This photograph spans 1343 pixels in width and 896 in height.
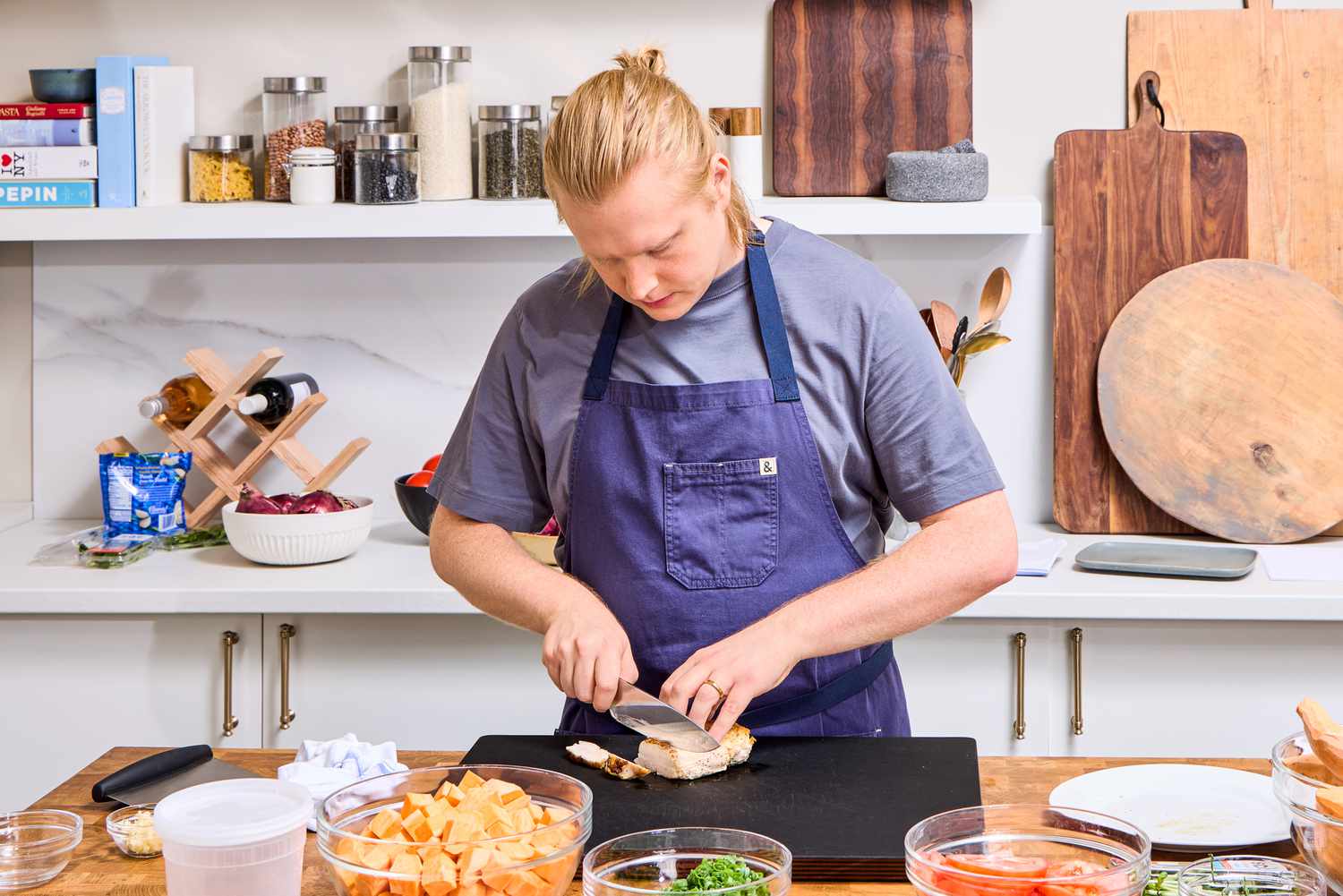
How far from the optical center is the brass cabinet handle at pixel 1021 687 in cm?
236

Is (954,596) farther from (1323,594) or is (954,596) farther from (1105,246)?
(1105,246)

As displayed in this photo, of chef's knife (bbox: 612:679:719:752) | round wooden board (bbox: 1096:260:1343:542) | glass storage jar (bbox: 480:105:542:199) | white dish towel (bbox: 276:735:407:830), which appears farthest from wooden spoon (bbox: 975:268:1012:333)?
white dish towel (bbox: 276:735:407:830)

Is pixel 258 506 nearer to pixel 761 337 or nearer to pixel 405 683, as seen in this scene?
pixel 405 683

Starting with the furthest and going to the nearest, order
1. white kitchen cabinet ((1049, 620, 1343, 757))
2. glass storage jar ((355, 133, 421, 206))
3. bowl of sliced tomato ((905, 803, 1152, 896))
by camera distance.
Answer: glass storage jar ((355, 133, 421, 206))
white kitchen cabinet ((1049, 620, 1343, 757))
bowl of sliced tomato ((905, 803, 1152, 896))

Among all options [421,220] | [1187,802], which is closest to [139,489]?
[421,220]

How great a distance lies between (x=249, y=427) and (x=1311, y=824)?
85.8 inches

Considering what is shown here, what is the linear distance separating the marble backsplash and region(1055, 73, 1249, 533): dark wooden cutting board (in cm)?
8

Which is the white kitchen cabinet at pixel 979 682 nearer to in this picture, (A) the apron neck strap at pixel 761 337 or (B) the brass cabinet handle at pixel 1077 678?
(B) the brass cabinet handle at pixel 1077 678

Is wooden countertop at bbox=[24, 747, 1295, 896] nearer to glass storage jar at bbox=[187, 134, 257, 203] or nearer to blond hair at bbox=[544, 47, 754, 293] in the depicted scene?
blond hair at bbox=[544, 47, 754, 293]

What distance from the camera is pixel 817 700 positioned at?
1.60 m

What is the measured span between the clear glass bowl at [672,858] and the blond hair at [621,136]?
0.63 metres

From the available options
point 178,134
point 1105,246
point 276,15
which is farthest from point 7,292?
point 1105,246

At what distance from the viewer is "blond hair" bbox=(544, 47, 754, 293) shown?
1.37 m

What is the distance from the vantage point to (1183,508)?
2590 mm
